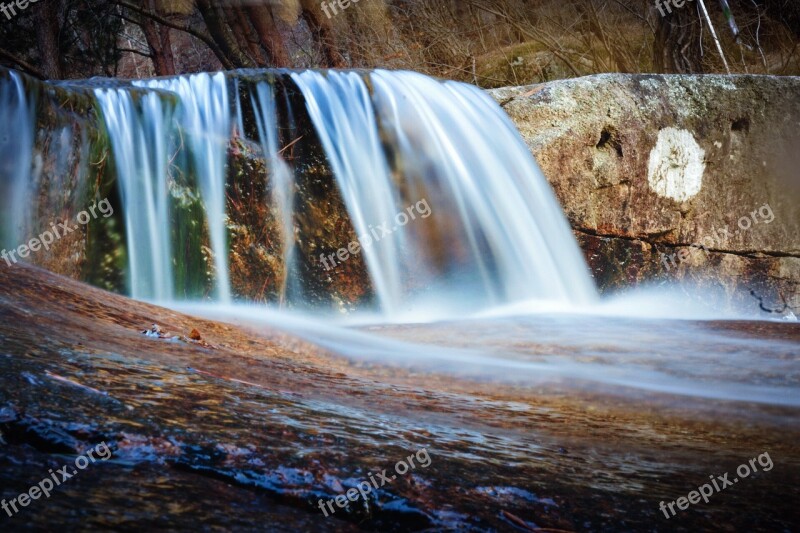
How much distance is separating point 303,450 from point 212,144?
14.5 ft

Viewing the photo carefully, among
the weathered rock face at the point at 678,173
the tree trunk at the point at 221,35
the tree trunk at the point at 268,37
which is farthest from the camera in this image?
the tree trunk at the point at 268,37

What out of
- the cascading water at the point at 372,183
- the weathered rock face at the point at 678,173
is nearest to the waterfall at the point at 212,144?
the cascading water at the point at 372,183

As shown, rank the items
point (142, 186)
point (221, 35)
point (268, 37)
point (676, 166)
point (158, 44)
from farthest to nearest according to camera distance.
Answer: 1. point (268, 37)
2. point (221, 35)
3. point (158, 44)
4. point (676, 166)
5. point (142, 186)

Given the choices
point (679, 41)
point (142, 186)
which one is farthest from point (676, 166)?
point (142, 186)

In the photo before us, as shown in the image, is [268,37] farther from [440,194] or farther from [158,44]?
[440,194]

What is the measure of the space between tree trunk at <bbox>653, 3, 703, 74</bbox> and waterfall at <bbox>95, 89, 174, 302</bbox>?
6661 millimetres

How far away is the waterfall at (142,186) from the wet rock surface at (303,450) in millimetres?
2961

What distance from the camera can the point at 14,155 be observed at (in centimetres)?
422

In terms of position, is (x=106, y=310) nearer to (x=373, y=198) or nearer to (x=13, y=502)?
(x=13, y=502)

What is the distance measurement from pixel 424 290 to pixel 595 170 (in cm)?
210

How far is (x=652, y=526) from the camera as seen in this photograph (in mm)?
1028

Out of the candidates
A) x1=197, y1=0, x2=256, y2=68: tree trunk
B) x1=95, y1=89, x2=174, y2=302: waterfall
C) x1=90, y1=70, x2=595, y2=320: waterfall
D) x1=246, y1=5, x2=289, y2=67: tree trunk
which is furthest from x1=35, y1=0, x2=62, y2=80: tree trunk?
x1=95, y1=89, x2=174, y2=302: waterfall

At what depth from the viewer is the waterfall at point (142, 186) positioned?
190 inches

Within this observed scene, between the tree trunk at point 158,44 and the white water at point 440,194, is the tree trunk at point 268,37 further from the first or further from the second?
the white water at point 440,194
